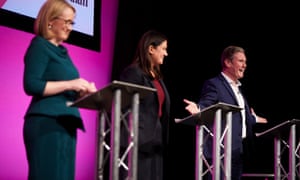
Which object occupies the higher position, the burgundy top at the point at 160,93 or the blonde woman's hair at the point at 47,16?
the blonde woman's hair at the point at 47,16

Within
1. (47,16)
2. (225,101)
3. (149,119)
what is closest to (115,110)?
(47,16)

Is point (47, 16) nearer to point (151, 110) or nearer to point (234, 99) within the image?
point (151, 110)

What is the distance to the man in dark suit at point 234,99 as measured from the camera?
421 cm

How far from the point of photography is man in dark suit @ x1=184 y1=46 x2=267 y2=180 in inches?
166

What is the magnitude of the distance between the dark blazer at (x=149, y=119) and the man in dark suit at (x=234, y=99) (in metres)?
0.72

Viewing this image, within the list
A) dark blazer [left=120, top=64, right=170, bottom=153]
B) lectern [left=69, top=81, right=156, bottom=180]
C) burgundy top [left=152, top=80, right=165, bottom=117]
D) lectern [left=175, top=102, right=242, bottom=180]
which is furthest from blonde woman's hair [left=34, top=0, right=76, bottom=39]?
lectern [left=175, top=102, right=242, bottom=180]

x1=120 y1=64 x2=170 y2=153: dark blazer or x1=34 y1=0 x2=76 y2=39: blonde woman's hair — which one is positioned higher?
x1=34 y1=0 x2=76 y2=39: blonde woman's hair

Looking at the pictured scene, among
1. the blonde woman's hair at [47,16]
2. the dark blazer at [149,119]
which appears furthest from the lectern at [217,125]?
the blonde woman's hair at [47,16]

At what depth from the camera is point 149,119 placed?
3285 millimetres

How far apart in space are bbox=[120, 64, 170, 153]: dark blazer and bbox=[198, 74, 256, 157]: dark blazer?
2.92ft

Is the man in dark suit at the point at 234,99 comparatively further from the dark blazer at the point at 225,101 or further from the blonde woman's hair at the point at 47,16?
the blonde woman's hair at the point at 47,16

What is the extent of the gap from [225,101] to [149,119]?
3.88 ft

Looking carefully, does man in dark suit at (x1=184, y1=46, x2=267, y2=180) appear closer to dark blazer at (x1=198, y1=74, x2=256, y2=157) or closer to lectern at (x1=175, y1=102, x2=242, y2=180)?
dark blazer at (x1=198, y1=74, x2=256, y2=157)

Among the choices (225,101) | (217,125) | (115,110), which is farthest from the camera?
(225,101)
